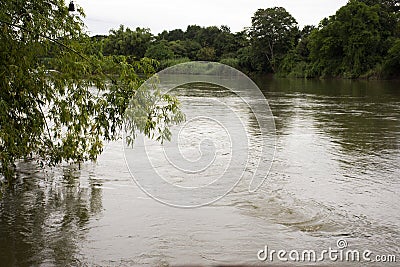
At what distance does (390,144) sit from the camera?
427 inches

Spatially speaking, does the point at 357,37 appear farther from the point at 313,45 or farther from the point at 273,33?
the point at 273,33

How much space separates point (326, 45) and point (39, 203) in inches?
2091

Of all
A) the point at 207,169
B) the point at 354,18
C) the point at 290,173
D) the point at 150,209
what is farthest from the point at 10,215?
the point at 354,18

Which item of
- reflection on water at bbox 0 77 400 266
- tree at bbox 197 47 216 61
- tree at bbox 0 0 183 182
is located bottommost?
reflection on water at bbox 0 77 400 266

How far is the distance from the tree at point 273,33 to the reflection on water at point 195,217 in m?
61.9

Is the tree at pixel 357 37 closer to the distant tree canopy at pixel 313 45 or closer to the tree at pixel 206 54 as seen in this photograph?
the distant tree canopy at pixel 313 45

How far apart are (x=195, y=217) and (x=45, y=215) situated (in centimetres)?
185

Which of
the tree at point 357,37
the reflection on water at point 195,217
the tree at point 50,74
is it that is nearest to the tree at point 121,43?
the tree at point 50,74

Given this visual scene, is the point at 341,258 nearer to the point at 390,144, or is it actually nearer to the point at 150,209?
the point at 150,209

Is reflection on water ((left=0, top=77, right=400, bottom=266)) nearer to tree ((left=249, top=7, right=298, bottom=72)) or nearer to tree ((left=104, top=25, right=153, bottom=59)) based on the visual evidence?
tree ((left=104, top=25, right=153, bottom=59))

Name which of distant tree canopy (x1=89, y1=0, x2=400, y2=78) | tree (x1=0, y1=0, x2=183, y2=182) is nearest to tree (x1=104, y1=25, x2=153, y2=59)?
tree (x1=0, y1=0, x2=183, y2=182)

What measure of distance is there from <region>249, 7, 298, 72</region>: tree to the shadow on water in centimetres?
6380

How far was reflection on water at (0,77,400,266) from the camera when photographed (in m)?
4.95

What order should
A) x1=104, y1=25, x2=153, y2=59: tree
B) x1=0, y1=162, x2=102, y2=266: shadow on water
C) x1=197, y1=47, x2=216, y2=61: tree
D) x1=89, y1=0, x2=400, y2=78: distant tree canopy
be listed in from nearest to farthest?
x1=0, y1=162, x2=102, y2=266: shadow on water
x1=104, y1=25, x2=153, y2=59: tree
x1=89, y1=0, x2=400, y2=78: distant tree canopy
x1=197, y1=47, x2=216, y2=61: tree
